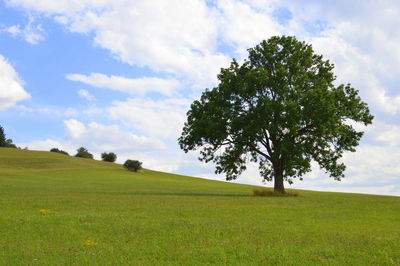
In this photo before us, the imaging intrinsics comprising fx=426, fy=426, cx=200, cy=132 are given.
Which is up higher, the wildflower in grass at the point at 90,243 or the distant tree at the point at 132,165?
the distant tree at the point at 132,165

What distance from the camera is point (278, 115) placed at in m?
47.9

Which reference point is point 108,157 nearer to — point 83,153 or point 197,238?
point 83,153

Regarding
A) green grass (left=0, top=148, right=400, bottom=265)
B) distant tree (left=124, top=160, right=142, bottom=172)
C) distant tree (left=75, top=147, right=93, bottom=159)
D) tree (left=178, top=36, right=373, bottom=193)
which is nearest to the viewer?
green grass (left=0, top=148, right=400, bottom=265)

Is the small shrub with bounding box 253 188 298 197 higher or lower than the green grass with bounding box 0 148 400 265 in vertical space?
higher

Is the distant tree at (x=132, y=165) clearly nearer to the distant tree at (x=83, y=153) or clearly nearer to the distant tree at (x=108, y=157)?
the distant tree at (x=108, y=157)

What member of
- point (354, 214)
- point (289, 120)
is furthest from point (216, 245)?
point (289, 120)

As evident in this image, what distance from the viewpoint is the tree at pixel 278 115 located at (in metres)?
47.8

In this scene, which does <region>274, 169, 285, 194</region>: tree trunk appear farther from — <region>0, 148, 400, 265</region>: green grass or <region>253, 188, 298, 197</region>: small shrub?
<region>0, 148, 400, 265</region>: green grass

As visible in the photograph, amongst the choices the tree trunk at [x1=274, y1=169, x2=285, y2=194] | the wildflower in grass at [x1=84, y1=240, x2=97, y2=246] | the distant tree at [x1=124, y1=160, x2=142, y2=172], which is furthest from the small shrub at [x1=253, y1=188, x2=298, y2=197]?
the distant tree at [x1=124, y1=160, x2=142, y2=172]

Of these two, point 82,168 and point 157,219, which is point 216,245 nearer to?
point 157,219

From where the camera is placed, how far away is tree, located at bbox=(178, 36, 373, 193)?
47844 millimetres

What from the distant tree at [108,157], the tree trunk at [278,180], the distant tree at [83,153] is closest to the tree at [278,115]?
the tree trunk at [278,180]

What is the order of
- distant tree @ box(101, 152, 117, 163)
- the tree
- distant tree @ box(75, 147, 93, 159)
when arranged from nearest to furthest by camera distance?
the tree → distant tree @ box(101, 152, 117, 163) → distant tree @ box(75, 147, 93, 159)

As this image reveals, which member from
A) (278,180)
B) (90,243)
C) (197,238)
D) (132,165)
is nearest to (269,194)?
(278,180)
